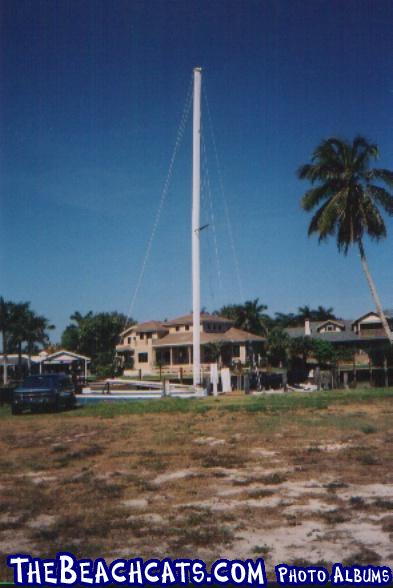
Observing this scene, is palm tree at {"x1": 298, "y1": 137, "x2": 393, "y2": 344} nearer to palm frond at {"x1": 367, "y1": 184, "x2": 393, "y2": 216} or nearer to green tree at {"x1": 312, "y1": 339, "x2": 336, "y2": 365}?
palm frond at {"x1": 367, "y1": 184, "x2": 393, "y2": 216}

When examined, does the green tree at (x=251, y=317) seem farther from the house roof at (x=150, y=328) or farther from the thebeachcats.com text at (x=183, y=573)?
the thebeachcats.com text at (x=183, y=573)

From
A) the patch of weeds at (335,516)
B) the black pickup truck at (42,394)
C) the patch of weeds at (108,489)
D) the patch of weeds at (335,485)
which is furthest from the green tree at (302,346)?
the patch of weeds at (335,516)

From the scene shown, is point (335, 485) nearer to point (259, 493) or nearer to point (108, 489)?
point (259, 493)

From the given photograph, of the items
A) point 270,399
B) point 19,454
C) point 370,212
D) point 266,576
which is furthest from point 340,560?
point 370,212

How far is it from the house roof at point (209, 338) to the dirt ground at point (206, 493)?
3705cm

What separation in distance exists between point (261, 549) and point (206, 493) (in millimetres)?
2752

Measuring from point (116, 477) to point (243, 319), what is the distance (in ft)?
222

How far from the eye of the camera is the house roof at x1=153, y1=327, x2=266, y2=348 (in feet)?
176

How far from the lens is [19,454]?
43.2 ft

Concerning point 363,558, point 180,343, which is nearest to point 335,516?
point 363,558

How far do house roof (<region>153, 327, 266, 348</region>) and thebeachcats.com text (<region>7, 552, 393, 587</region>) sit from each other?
4666cm

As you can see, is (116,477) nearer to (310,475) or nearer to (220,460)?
(220,460)

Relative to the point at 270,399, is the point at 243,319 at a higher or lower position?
higher

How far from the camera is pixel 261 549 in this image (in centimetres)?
602
